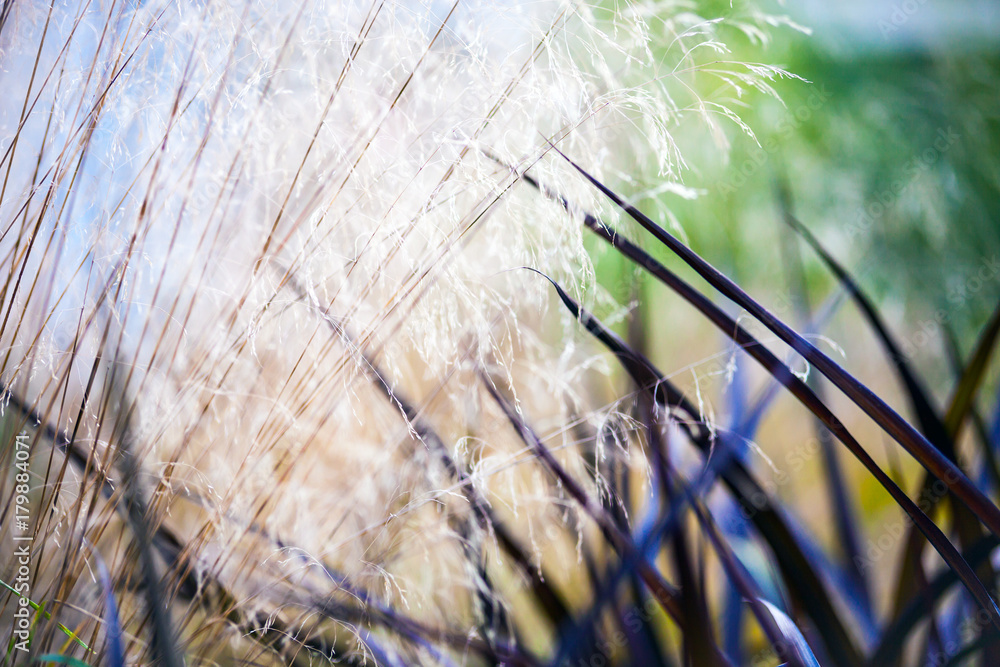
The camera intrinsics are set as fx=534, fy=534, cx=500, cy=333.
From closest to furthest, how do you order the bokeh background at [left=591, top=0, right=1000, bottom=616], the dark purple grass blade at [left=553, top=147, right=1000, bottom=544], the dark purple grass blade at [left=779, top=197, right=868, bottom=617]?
the dark purple grass blade at [left=553, top=147, right=1000, bottom=544], the dark purple grass blade at [left=779, top=197, right=868, bottom=617], the bokeh background at [left=591, top=0, right=1000, bottom=616]

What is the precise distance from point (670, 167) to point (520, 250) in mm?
123

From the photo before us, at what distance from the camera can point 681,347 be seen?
107cm

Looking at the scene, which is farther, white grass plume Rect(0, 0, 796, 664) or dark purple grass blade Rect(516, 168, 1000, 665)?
white grass plume Rect(0, 0, 796, 664)

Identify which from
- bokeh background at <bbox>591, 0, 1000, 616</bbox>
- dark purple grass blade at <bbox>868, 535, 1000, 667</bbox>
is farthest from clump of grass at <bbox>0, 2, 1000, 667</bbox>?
bokeh background at <bbox>591, 0, 1000, 616</bbox>

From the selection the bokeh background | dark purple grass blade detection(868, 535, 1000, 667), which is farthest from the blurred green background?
dark purple grass blade detection(868, 535, 1000, 667)

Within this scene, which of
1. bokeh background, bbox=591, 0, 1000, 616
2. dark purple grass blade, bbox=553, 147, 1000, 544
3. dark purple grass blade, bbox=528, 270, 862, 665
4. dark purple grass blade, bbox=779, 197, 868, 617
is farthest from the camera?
bokeh background, bbox=591, 0, 1000, 616

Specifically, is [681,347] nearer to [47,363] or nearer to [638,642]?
[638,642]

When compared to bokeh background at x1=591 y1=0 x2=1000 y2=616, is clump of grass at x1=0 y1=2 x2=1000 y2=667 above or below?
below

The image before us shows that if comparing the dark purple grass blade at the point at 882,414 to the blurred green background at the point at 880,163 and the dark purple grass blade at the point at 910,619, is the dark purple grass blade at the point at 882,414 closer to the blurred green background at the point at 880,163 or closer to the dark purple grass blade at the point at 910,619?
the dark purple grass blade at the point at 910,619

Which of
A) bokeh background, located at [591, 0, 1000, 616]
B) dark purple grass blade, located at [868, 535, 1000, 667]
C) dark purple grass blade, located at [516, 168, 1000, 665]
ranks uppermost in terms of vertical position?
bokeh background, located at [591, 0, 1000, 616]

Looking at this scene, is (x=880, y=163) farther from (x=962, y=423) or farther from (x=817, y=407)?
(x=817, y=407)

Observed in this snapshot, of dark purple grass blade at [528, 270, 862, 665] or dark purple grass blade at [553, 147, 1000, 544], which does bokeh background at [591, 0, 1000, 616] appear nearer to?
dark purple grass blade at [528, 270, 862, 665]

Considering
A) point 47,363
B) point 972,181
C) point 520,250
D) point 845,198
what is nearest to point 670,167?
point 520,250

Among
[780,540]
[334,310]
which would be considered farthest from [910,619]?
[334,310]
